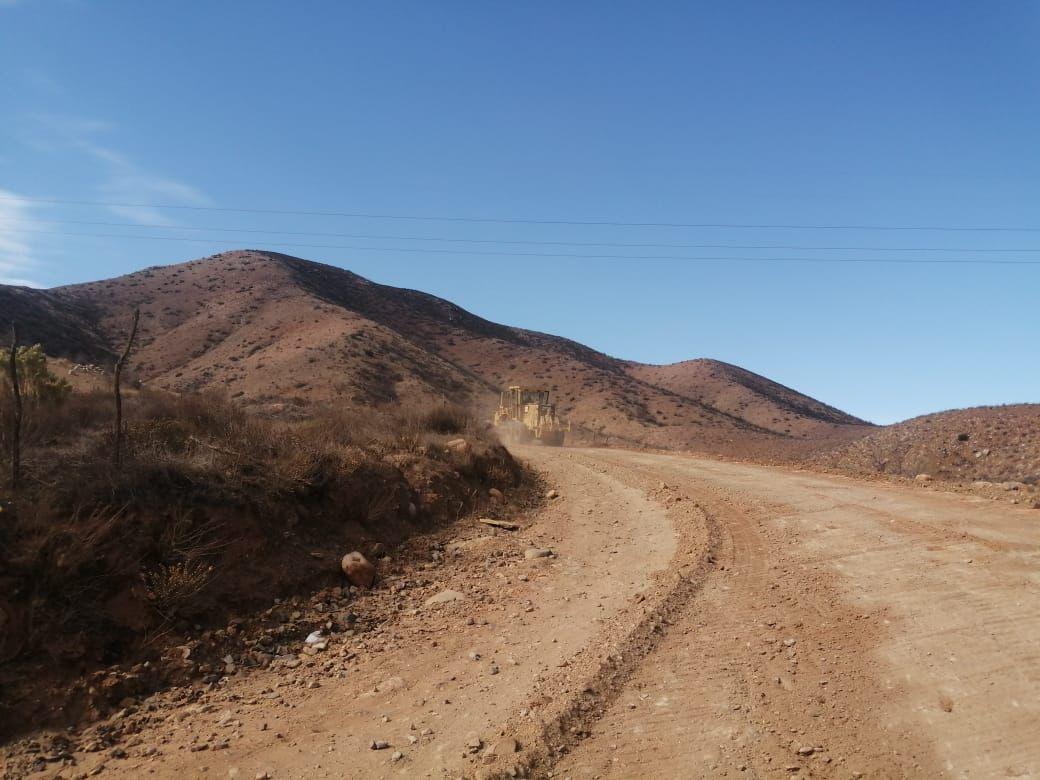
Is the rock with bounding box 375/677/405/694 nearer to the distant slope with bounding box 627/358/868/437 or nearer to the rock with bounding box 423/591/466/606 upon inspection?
the rock with bounding box 423/591/466/606

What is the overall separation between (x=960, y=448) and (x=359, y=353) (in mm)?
42739

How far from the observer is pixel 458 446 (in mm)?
14484

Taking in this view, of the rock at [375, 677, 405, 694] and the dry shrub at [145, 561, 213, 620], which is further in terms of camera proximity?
the dry shrub at [145, 561, 213, 620]

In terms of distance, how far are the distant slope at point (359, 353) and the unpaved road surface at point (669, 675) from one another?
3089cm

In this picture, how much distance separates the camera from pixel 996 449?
24.0m

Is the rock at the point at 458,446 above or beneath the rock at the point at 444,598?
above

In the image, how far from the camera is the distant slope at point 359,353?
5162 centimetres

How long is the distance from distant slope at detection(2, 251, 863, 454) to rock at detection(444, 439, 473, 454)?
2379cm

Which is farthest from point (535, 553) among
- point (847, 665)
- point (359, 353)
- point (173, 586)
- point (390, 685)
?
point (359, 353)

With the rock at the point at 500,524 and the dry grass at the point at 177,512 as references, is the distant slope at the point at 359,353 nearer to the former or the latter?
the dry grass at the point at 177,512

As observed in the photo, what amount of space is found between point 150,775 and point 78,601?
2.27 meters

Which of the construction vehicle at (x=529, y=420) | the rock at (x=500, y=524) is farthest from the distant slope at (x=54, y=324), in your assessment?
the rock at (x=500, y=524)

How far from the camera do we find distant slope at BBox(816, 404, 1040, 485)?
22386 mm

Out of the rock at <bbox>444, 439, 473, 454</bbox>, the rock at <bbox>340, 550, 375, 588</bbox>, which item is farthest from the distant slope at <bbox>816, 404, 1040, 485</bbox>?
the rock at <bbox>340, 550, 375, 588</bbox>
